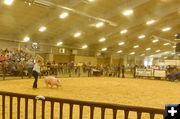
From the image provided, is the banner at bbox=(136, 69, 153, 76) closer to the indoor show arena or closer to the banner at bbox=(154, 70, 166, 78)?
the indoor show arena

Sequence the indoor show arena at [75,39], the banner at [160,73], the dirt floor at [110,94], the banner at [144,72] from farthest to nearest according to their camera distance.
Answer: the banner at [144,72], the banner at [160,73], the indoor show arena at [75,39], the dirt floor at [110,94]

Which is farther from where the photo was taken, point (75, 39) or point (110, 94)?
point (75, 39)

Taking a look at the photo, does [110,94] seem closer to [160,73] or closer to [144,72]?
[160,73]

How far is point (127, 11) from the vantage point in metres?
12.8

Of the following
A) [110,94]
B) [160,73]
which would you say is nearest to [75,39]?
[160,73]

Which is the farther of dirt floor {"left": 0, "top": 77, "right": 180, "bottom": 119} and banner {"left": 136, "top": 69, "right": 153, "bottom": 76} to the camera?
banner {"left": 136, "top": 69, "right": 153, "bottom": 76}

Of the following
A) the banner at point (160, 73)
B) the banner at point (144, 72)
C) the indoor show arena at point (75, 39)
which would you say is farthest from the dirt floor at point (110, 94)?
the banner at point (144, 72)

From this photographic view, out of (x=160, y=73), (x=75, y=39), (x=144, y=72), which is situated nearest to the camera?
(x=160, y=73)

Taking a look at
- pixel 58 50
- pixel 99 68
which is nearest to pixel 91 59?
pixel 58 50

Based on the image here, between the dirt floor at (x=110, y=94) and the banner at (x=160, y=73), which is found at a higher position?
the banner at (x=160, y=73)

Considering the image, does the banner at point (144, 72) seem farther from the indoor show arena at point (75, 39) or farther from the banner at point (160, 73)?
the banner at point (160, 73)

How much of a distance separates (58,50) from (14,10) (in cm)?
1252

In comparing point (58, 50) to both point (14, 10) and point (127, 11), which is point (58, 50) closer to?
point (14, 10)

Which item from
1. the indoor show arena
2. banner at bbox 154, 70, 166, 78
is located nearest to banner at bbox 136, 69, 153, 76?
the indoor show arena
